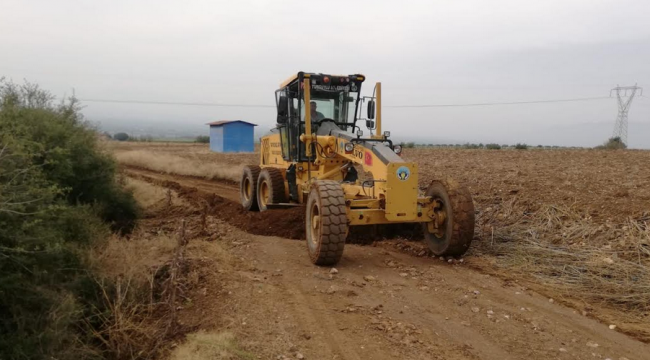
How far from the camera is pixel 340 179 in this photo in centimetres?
934

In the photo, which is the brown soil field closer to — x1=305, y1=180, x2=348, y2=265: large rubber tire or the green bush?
x1=305, y1=180, x2=348, y2=265: large rubber tire

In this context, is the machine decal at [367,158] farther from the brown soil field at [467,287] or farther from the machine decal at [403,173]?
the brown soil field at [467,287]

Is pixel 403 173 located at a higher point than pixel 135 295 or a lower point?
higher

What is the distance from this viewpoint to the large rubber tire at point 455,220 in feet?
24.0

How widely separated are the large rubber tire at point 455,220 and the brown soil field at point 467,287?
9.3 inches

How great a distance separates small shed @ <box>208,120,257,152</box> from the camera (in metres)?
43.0

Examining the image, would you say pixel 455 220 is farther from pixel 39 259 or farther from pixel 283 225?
pixel 39 259

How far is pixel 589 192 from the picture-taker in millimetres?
10602

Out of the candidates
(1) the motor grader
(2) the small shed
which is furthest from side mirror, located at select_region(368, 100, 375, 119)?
(2) the small shed

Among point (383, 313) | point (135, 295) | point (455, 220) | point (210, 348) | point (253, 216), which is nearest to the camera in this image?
point (210, 348)

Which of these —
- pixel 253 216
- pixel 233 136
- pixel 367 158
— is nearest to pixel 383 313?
pixel 367 158

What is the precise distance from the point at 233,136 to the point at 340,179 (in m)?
35.2

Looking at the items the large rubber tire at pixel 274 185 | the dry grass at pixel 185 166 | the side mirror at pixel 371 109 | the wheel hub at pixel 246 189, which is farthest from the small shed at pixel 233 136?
the side mirror at pixel 371 109

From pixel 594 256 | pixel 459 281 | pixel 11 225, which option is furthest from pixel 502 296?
pixel 11 225
